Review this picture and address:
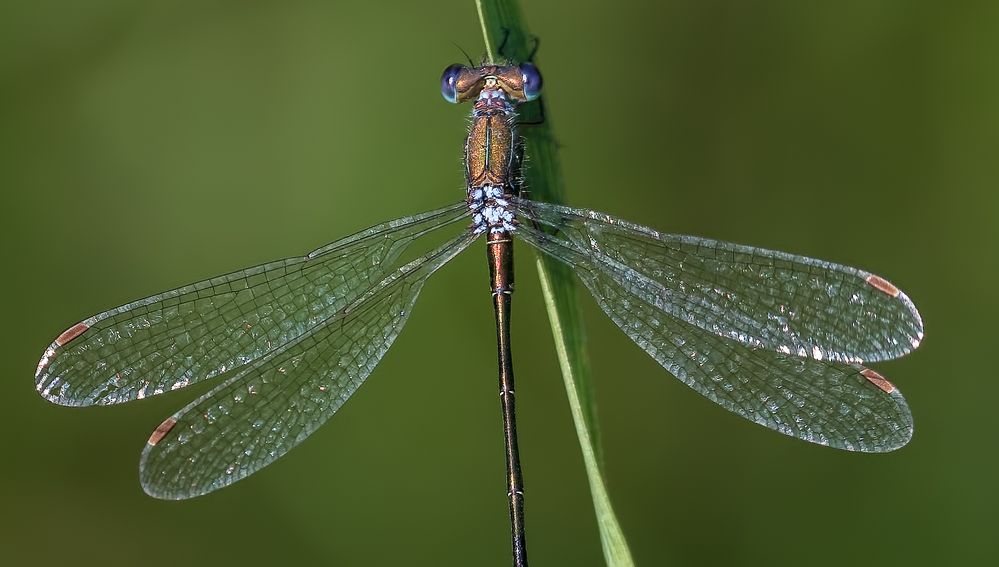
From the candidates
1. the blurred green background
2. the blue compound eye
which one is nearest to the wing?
the blue compound eye

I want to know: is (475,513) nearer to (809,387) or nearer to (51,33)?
(809,387)

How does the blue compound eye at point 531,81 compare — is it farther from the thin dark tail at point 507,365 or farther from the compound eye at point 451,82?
the thin dark tail at point 507,365

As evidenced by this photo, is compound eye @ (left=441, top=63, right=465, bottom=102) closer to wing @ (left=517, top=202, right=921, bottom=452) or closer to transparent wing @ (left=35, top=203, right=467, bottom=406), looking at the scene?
transparent wing @ (left=35, top=203, right=467, bottom=406)

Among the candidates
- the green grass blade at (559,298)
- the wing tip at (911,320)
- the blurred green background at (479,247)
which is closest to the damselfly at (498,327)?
the wing tip at (911,320)

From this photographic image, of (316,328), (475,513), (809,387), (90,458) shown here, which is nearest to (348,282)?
(316,328)

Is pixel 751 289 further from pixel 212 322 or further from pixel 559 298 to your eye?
pixel 212 322

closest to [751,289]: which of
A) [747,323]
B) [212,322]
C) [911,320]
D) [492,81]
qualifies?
[747,323]
